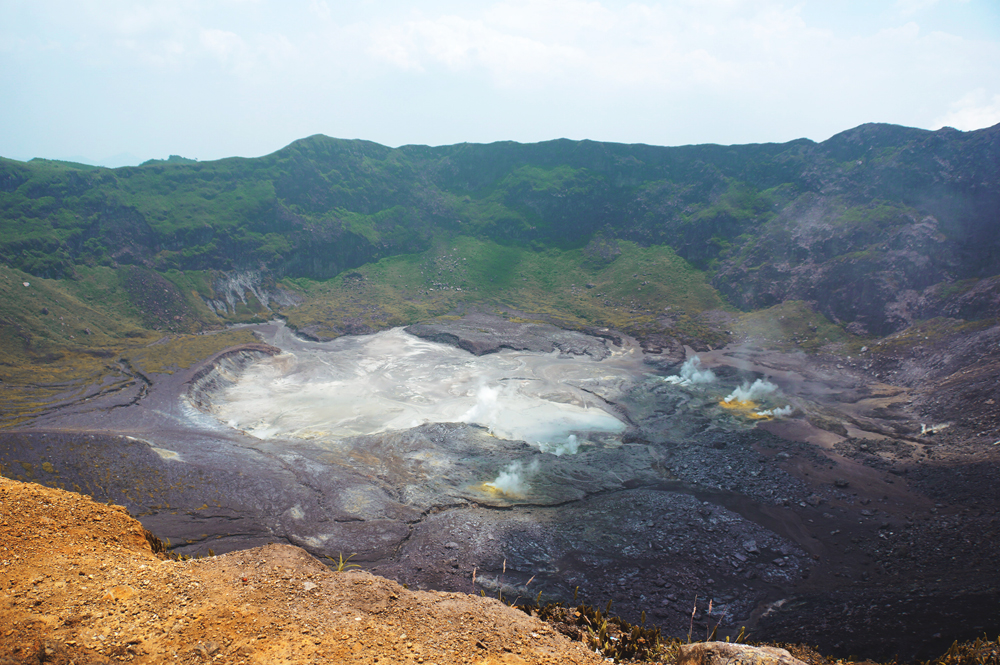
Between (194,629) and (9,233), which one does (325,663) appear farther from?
(9,233)

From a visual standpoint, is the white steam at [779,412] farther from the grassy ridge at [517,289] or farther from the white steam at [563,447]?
the grassy ridge at [517,289]

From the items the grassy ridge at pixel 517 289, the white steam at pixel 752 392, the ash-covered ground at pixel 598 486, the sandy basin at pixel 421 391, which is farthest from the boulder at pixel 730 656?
the grassy ridge at pixel 517 289

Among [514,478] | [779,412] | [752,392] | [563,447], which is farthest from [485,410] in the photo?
[752,392]

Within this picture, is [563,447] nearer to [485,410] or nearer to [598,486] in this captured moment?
[598,486]

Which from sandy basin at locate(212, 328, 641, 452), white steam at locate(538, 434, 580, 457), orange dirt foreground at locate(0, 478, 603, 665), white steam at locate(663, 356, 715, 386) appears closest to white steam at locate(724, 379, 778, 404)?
white steam at locate(663, 356, 715, 386)

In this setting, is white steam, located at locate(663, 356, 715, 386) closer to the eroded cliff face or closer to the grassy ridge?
the grassy ridge
